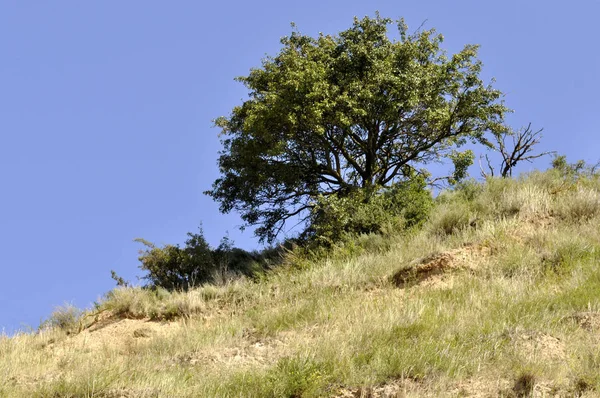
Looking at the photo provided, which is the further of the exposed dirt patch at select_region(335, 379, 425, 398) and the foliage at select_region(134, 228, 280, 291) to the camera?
the foliage at select_region(134, 228, 280, 291)

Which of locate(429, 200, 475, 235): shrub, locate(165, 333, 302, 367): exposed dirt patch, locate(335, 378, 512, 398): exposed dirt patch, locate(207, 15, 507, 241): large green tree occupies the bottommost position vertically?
locate(335, 378, 512, 398): exposed dirt patch

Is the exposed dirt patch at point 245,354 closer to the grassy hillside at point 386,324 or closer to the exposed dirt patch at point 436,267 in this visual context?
the grassy hillside at point 386,324

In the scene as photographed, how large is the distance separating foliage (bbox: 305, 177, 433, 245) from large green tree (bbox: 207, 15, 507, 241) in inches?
37.3

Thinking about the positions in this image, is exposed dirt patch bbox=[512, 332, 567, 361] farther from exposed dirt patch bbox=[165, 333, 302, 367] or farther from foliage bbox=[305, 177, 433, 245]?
foliage bbox=[305, 177, 433, 245]

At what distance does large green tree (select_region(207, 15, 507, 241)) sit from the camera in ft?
56.2

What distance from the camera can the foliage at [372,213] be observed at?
15.1 meters

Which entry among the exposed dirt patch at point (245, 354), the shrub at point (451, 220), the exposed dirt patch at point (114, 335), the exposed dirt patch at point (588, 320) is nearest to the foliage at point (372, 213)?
the shrub at point (451, 220)

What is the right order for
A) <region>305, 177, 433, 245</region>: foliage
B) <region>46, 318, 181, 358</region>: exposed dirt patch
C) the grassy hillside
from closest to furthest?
the grassy hillside, <region>46, 318, 181, 358</region>: exposed dirt patch, <region>305, 177, 433, 245</region>: foliage

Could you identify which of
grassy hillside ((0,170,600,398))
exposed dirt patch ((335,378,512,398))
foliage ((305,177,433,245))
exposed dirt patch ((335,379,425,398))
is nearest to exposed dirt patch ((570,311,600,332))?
grassy hillside ((0,170,600,398))

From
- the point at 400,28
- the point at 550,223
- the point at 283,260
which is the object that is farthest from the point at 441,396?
the point at 400,28

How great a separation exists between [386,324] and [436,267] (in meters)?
3.13

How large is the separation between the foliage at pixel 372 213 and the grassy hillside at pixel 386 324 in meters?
0.59

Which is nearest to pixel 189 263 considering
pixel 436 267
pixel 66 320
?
pixel 66 320

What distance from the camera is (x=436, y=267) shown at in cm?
1095
